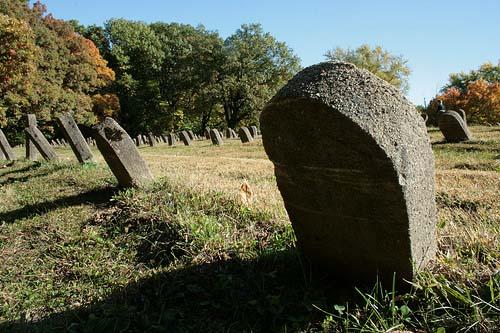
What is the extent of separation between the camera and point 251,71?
45344 mm

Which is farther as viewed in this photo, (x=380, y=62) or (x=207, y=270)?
(x=380, y=62)

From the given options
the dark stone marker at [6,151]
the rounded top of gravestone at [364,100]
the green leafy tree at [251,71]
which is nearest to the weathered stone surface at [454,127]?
the rounded top of gravestone at [364,100]

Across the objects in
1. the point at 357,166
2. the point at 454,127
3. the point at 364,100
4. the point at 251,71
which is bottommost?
the point at 454,127

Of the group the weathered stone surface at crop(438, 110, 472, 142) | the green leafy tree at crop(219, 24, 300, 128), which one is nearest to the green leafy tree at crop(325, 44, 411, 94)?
the green leafy tree at crop(219, 24, 300, 128)

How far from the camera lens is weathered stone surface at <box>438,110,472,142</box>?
1445cm

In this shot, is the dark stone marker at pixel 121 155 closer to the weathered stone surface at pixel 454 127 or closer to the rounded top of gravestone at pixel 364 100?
the rounded top of gravestone at pixel 364 100

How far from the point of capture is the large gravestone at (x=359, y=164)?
263 centimetres

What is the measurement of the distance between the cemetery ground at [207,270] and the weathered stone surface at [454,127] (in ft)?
27.0

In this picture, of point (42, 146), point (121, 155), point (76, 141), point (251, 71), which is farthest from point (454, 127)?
point (251, 71)

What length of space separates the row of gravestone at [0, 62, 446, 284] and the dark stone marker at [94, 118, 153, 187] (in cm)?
411

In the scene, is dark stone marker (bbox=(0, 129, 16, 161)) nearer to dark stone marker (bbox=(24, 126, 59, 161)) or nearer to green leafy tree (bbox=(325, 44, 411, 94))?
dark stone marker (bbox=(24, 126, 59, 161))

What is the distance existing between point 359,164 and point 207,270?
2082mm

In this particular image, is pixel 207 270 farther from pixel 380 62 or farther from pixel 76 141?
pixel 380 62

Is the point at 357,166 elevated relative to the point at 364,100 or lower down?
lower down
